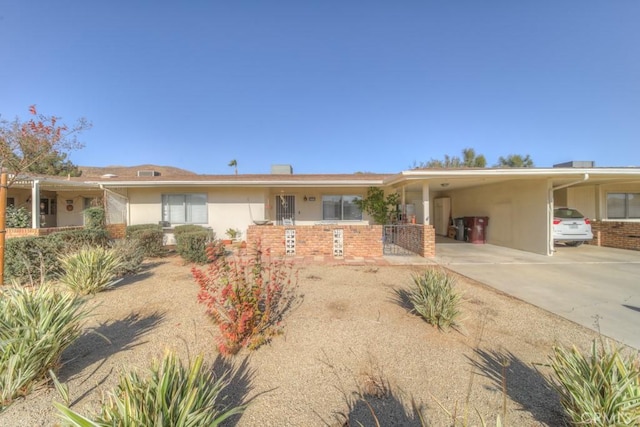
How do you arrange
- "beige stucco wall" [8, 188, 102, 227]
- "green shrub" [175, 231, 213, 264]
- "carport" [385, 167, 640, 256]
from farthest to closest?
"beige stucco wall" [8, 188, 102, 227]
"carport" [385, 167, 640, 256]
"green shrub" [175, 231, 213, 264]

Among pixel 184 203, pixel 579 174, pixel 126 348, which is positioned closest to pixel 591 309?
pixel 579 174

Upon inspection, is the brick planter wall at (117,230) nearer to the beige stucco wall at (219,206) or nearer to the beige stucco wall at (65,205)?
the beige stucco wall at (219,206)

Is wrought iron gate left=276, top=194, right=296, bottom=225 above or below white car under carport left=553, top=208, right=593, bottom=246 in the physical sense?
above

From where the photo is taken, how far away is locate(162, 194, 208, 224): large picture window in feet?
37.1

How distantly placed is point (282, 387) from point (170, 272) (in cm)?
523

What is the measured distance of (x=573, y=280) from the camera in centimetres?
592

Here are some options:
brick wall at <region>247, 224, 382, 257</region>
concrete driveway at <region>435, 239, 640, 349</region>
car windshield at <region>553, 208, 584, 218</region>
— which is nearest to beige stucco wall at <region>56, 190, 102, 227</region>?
brick wall at <region>247, 224, 382, 257</region>

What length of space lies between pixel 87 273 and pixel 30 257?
2.17m

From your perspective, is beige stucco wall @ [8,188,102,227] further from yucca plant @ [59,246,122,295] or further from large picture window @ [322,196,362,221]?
large picture window @ [322,196,362,221]

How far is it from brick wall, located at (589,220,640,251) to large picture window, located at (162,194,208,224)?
17050mm

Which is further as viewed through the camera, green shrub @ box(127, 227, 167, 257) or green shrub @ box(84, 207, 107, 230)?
green shrub @ box(84, 207, 107, 230)

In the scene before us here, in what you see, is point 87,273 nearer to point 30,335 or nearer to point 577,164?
point 30,335

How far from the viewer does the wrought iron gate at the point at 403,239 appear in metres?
9.02

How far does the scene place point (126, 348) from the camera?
303 centimetres
